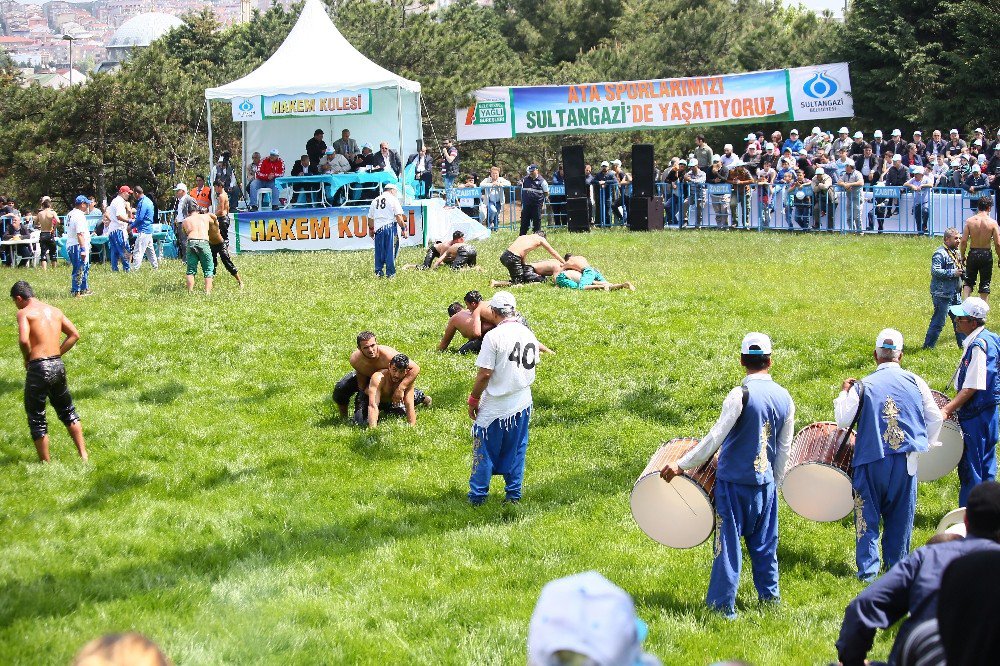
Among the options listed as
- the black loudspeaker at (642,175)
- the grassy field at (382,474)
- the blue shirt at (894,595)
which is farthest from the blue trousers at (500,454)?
the black loudspeaker at (642,175)

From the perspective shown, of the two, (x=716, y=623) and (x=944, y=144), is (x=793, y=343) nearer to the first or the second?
(x=716, y=623)

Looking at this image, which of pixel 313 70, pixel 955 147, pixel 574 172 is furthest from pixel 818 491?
pixel 574 172

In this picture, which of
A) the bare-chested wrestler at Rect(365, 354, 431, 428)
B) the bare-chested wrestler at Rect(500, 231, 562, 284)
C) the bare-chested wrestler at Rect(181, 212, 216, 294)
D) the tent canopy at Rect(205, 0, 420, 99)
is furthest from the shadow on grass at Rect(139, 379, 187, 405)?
the tent canopy at Rect(205, 0, 420, 99)

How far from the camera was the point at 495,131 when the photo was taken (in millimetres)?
34562

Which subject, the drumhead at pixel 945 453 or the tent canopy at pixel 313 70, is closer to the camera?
the drumhead at pixel 945 453

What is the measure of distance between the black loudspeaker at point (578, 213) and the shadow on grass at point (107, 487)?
18.7 m

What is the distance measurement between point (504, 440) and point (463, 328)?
5236mm

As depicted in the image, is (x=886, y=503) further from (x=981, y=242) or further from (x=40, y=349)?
(x=981, y=242)

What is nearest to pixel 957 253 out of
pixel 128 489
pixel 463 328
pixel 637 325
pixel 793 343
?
pixel 793 343

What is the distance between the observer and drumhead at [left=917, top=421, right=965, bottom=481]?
8.92 metres

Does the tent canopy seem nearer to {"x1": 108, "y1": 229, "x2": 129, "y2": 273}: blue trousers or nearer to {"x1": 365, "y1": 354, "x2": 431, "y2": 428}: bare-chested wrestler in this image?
{"x1": 108, "y1": 229, "x2": 129, "y2": 273}: blue trousers

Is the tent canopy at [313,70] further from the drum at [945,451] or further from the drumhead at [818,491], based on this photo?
the drumhead at [818,491]

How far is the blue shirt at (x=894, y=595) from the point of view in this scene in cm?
440

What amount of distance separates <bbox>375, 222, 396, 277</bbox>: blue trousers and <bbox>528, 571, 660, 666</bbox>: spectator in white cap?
17211 millimetres
